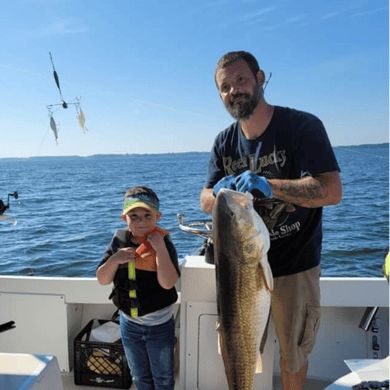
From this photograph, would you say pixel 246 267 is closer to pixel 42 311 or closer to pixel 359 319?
pixel 359 319

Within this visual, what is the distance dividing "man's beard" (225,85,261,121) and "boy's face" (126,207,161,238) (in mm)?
889

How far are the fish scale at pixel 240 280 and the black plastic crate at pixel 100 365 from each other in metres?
1.72

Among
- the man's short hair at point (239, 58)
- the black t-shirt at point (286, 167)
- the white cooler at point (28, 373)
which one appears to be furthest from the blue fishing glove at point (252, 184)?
the white cooler at point (28, 373)

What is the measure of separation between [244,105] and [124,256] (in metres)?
1.24

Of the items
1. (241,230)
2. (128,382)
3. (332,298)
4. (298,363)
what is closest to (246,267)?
(241,230)

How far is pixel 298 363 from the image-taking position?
2553 millimetres

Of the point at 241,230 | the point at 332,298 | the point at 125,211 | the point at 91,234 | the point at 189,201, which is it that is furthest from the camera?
the point at 189,201

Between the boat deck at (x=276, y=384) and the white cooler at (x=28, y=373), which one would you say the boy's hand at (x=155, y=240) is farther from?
the boat deck at (x=276, y=384)

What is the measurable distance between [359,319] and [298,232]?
1.67 meters

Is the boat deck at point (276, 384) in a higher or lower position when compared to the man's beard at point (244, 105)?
lower

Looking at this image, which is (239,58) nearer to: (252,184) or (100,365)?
(252,184)

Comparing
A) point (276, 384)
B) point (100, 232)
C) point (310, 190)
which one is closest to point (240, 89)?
Result: point (310, 190)

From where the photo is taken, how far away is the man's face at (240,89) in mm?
2406

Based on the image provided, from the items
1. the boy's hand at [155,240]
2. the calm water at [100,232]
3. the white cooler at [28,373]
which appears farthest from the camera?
the calm water at [100,232]
